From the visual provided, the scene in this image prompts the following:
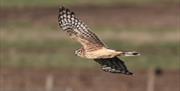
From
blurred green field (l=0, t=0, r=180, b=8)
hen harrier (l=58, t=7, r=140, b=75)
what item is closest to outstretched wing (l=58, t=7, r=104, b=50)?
hen harrier (l=58, t=7, r=140, b=75)

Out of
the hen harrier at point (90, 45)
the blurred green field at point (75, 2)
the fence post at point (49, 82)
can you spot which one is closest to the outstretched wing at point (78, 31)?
the hen harrier at point (90, 45)

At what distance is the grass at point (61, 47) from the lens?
29.1m

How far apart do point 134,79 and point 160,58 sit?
284 cm

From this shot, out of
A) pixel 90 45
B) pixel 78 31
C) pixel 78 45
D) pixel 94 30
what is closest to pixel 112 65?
pixel 90 45

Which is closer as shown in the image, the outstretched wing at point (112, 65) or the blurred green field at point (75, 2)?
the outstretched wing at point (112, 65)

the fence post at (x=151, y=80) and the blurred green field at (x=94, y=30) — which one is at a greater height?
the blurred green field at (x=94, y=30)

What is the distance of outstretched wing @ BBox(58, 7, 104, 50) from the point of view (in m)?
13.4

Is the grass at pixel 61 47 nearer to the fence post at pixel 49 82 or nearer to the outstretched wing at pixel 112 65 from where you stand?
the fence post at pixel 49 82

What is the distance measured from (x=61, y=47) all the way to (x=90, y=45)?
18.9 meters

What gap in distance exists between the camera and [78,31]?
1352cm

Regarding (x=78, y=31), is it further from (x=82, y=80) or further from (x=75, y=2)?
(x=75, y=2)

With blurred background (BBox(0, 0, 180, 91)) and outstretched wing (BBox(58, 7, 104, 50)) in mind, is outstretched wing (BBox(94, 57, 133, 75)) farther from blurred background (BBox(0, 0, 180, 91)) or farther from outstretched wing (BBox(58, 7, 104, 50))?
blurred background (BBox(0, 0, 180, 91))

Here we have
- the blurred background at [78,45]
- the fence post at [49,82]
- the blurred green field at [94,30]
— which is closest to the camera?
the fence post at [49,82]

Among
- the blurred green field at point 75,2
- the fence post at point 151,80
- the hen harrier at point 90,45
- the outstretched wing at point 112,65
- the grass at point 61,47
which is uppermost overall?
the blurred green field at point 75,2
